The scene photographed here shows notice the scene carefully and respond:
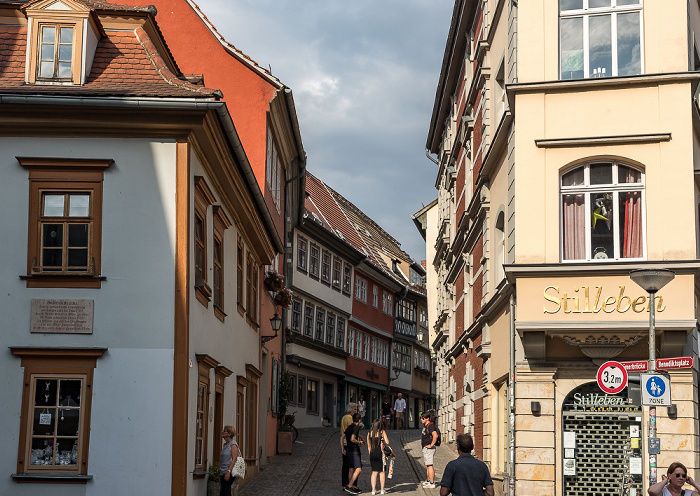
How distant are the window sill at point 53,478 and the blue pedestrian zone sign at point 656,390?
7.92 meters

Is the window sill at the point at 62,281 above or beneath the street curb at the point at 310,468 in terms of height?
above

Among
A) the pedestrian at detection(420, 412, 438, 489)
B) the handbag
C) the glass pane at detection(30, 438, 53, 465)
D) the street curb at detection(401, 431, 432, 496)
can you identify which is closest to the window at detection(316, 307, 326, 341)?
the street curb at detection(401, 431, 432, 496)

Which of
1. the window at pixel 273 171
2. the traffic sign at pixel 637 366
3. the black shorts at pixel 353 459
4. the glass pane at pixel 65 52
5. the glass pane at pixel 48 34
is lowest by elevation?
the black shorts at pixel 353 459

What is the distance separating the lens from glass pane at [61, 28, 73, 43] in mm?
17078

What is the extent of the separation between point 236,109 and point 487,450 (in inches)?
444

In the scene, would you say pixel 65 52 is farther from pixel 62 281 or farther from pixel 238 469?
pixel 238 469

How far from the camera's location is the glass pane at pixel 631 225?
62.0ft

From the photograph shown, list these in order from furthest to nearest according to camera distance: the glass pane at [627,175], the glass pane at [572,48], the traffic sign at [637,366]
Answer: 1. the glass pane at [572,48]
2. the glass pane at [627,175]
3. the traffic sign at [637,366]

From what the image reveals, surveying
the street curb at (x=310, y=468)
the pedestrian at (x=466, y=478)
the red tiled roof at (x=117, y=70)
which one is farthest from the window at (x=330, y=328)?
the pedestrian at (x=466, y=478)

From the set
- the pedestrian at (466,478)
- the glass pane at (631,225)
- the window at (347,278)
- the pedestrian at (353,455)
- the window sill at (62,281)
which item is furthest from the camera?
the window at (347,278)

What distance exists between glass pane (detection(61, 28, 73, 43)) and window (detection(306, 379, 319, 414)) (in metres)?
30.2

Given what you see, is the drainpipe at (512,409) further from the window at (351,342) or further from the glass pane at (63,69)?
the window at (351,342)

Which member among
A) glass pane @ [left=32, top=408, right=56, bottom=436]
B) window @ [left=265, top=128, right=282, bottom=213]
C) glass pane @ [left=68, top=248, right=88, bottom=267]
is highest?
window @ [left=265, top=128, right=282, bottom=213]

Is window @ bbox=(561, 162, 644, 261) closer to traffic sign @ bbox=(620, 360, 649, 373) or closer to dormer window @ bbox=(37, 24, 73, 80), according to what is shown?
traffic sign @ bbox=(620, 360, 649, 373)
